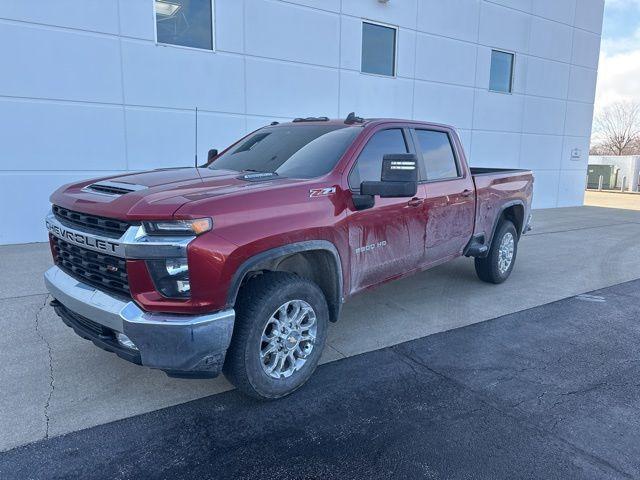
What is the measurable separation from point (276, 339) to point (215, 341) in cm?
58

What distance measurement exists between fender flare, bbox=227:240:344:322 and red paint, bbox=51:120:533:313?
1.5 inches

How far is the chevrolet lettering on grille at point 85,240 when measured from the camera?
111 inches

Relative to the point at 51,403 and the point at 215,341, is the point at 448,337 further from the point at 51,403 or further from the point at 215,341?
the point at 51,403

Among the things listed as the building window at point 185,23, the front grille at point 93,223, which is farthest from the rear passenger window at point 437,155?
the building window at point 185,23

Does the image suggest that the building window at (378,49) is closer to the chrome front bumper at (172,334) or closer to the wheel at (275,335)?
the wheel at (275,335)

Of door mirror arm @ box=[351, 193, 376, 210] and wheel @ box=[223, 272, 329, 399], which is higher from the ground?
door mirror arm @ box=[351, 193, 376, 210]

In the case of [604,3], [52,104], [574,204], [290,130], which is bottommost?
[574,204]

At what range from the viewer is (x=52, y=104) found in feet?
27.2

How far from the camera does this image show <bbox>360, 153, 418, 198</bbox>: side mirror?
11.5 feet

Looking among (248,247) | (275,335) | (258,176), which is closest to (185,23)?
(258,176)

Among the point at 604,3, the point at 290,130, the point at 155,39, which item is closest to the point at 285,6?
the point at 155,39

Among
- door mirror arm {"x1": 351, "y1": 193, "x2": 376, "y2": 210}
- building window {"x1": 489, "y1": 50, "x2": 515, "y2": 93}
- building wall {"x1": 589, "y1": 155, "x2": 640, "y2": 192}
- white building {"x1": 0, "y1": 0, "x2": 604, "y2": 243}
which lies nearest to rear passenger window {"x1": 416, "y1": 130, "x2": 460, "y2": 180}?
door mirror arm {"x1": 351, "y1": 193, "x2": 376, "y2": 210}

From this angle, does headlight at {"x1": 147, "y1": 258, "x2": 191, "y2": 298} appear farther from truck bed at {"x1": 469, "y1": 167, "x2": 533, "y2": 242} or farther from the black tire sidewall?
truck bed at {"x1": 469, "y1": 167, "x2": 533, "y2": 242}

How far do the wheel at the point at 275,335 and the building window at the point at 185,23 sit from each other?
25.1ft
